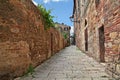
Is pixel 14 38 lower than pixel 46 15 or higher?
lower

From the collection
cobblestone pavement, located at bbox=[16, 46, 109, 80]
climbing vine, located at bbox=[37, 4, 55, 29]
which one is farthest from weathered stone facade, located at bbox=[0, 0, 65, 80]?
climbing vine, located at bbox=[37, 4, 55, 29]

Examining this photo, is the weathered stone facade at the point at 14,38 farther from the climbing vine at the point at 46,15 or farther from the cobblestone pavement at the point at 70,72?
the climbing vine at the point at 46,15

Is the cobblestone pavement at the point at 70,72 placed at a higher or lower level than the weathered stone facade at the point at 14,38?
lower

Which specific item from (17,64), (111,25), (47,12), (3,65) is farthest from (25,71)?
(47,12)

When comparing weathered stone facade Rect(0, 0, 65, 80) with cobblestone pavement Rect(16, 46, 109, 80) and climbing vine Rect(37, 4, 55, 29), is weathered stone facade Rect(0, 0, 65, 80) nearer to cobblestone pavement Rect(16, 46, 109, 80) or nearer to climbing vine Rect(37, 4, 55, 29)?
cobblestone pavement Rect(16, 46, 109, 80)

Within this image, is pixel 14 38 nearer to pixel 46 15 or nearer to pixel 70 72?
pixel 70 72

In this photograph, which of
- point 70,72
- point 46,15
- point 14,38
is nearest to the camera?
point 14,38

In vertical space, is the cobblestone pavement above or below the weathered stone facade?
below

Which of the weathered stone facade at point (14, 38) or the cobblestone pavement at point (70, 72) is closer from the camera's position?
the weathered stone facade at point (14, 38)

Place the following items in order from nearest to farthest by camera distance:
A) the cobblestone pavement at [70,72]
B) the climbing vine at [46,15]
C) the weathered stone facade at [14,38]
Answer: the weathered stone facade at [14,38] < the cobblestone pavement at [70,72] < the climbing vine at [46,15]

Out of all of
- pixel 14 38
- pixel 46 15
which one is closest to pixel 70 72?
pixel 14 38

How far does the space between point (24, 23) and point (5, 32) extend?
1035 millimetres

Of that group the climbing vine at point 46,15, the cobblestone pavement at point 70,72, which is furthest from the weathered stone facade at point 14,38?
the climbing vine at point 46,15

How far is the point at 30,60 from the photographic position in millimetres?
5754
